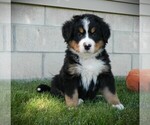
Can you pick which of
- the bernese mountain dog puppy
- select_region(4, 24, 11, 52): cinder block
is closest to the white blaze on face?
the bernese mountain dog puppy

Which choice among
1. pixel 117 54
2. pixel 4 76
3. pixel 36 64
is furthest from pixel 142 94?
pixel 4 76

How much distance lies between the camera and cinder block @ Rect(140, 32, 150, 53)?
1.44 meters

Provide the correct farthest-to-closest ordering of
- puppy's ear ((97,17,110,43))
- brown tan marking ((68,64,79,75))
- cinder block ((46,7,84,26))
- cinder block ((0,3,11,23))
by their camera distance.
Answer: brown tan marking ((68,64,79,75)), puppy's ear ((97,17,110,43)), cinder block ((46,7,84,26)), cinder block ((0,3,11,23))

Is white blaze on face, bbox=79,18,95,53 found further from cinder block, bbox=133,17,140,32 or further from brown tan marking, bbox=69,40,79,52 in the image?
cinder block, bbox=133,17,140,32

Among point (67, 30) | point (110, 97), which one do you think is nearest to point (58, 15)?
point (67, 30)

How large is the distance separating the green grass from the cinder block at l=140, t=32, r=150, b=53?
0.56ft

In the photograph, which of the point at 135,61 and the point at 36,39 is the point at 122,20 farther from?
the point at 36,39

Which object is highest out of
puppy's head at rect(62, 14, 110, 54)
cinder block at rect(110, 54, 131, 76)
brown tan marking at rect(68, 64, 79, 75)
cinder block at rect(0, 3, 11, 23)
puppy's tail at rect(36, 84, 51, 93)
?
cinder block at rect(0, 3, 11, 23)

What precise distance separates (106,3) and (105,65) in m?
0.28

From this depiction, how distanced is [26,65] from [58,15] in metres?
0.21

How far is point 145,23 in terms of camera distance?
4.74 feet

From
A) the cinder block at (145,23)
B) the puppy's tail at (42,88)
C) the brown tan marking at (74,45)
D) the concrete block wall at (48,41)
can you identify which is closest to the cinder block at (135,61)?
the concrete block wall at (48,41)

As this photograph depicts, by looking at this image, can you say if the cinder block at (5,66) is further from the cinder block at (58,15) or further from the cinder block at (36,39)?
the cinder block at (58,15)

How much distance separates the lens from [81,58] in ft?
5.22
